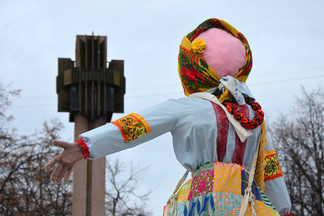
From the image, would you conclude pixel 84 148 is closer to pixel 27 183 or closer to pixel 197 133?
pixel 197 133

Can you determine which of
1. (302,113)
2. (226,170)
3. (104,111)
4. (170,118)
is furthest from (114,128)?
(302,113)

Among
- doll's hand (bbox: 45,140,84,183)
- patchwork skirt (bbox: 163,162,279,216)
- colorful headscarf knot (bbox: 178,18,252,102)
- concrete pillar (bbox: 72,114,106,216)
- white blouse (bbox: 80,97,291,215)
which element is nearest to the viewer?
doll's hand (bbox: 45,140,84,183)

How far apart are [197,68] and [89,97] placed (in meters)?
11.1

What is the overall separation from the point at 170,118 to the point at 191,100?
22 centimetres

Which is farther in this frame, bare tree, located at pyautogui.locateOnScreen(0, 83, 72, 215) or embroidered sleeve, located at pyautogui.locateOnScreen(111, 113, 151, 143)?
bare tree, located at pyautogui.locateOnScreen(0, 83, 72, 215)

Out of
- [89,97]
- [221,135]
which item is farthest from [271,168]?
[89,97]

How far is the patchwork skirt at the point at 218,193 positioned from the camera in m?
3.69

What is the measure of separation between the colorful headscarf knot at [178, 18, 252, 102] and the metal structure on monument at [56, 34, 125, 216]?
414 inches

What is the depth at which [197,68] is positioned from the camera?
13.4 feet

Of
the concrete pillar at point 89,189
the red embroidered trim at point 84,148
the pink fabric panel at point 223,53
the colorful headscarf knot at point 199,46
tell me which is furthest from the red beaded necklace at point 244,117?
the concrete pillar at point 89,189

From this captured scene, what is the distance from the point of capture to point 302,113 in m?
19.5

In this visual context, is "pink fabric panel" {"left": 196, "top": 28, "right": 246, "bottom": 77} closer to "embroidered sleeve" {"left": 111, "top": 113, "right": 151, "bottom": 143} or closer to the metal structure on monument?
"embroidered sleeve" {"left": 111, "top": 113, "right": 151, "bottom": 143}

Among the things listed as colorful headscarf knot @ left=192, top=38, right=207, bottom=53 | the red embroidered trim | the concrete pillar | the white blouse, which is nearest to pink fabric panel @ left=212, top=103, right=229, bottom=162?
the white blouse

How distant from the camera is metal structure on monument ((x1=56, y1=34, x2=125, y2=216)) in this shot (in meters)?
14.4
